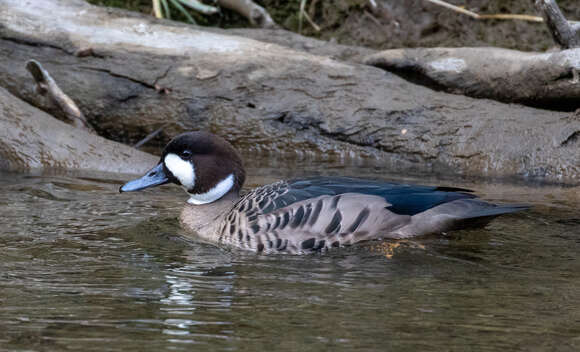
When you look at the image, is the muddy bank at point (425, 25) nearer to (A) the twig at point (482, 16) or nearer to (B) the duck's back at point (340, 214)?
(A) the twig at point (482, 16)

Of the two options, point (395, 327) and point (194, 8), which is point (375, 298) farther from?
point (194, 8)

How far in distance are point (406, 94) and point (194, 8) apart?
11.5 feet

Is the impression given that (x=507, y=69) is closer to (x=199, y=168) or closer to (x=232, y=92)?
(x=232, y=92)

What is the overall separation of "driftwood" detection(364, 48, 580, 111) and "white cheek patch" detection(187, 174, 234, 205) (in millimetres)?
3685

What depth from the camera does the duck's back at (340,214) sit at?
15.9ft

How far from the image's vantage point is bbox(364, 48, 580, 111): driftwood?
774 cm

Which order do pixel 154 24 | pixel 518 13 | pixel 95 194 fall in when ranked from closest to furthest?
pixel 95 194, pixel 154 24, pixel 518 13

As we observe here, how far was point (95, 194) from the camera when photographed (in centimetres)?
621

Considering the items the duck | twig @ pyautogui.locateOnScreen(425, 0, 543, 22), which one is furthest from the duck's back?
twig @ pyautogui.locateOnScreen(425, 0, 543, 22)

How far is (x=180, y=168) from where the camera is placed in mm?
5457

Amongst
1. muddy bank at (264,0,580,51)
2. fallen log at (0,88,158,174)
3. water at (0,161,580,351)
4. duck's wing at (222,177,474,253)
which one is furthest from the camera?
muddy bank at (264,0,580,51)

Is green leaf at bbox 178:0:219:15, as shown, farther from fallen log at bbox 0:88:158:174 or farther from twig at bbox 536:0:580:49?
twig at bbox 536:0:580:49

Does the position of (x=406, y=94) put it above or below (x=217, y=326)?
above

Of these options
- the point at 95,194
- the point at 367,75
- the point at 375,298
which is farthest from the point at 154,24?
the point at 375,298
